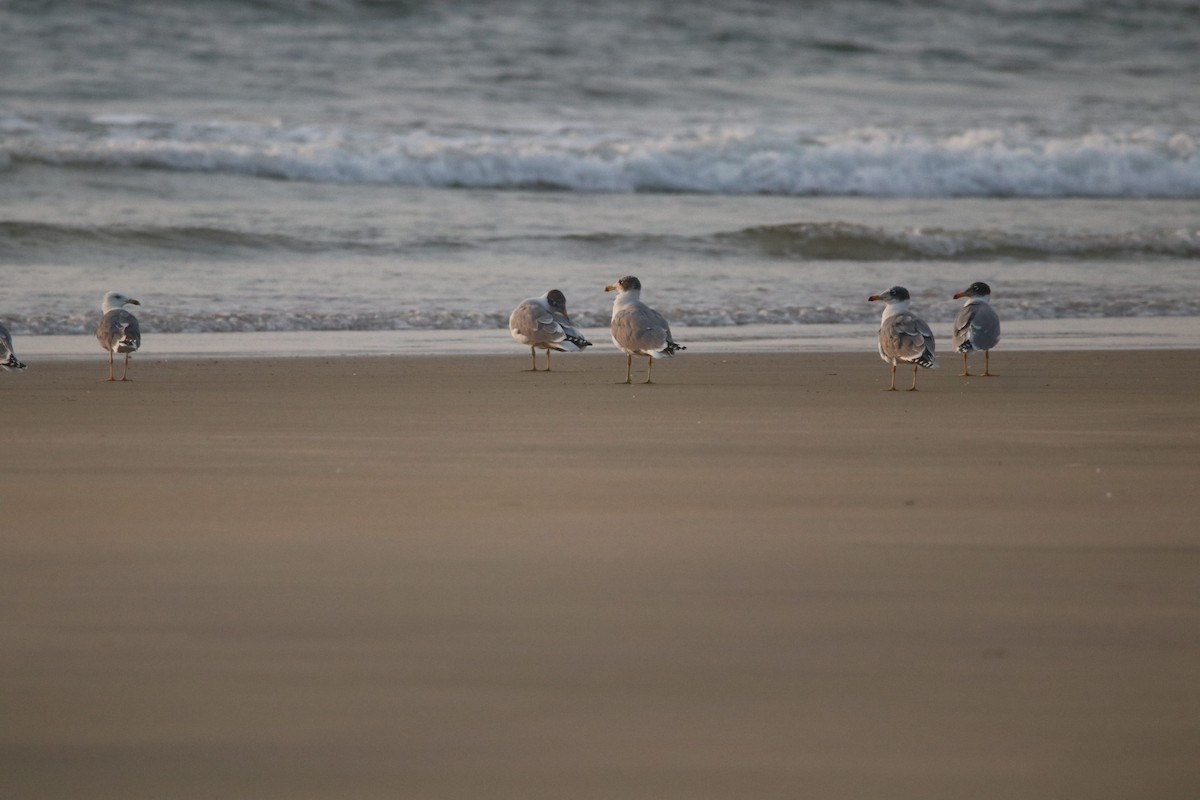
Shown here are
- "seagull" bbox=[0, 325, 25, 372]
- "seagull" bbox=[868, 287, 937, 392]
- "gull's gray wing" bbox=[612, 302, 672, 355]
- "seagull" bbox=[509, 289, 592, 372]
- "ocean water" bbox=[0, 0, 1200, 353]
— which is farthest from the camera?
"ocean water" bbox=[0, 0, 1200, 353]

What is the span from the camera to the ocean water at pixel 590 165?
12.1 meters

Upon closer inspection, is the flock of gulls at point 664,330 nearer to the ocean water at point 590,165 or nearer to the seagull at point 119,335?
the ocean water at point 590,165

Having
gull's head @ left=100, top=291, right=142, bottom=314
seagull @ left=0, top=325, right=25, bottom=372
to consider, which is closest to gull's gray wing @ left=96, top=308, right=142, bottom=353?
seagull @ left=0, top=325, right=25, bottom=372

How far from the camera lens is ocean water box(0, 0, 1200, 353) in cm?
1214

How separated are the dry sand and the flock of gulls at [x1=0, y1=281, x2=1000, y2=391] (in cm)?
207

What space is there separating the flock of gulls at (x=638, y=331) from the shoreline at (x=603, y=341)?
53cm

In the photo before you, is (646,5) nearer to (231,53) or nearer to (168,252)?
(231,53)

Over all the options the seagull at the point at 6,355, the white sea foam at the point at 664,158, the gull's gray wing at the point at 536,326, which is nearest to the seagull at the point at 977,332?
the gull's gray wing at the point at 536,326

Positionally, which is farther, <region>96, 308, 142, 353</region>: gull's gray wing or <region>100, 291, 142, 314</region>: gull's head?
<region>100, 291, 142, 314</region>: gull's head

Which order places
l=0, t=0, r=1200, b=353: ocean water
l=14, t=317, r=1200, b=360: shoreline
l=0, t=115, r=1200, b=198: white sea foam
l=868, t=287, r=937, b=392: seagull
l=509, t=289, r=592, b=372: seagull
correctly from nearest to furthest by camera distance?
l=868, t=287, r=937, b=392: seagull < l=509, t=289, r=592, b=372: seagull < l=14, t=317, r=1200, b=360: shoreline < l=0, t=0, r=1200, b=353: ocean water < l=0, t=115, r=1200, b=198: white sea foam

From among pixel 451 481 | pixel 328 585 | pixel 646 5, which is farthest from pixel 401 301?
pixel 646 5

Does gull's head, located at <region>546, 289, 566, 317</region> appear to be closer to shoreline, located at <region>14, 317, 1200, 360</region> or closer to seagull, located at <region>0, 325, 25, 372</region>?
shoreline, located at <region>14, 317, 1200, 360</region>

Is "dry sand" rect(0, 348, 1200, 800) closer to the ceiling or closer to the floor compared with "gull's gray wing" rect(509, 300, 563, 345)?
closer to the floor

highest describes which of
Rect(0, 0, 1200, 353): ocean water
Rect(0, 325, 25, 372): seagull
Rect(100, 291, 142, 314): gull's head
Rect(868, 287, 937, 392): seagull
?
Rect(0, 0, 1200, 353): ocean water
